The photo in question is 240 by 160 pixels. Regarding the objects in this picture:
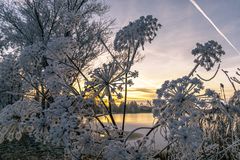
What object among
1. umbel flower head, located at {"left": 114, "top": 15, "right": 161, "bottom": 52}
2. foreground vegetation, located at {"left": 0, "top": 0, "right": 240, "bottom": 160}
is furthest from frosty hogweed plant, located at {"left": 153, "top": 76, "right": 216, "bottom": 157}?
umbel flower head, located at {"left": 114, "top": 15, "right": 161, "bottom": 52}

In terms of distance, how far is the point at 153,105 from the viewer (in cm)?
307

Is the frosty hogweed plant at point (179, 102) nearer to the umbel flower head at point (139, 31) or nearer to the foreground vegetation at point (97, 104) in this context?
the foreground vegetation at point (97, 104)

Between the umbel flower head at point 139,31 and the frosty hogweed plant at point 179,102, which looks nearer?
the frosty hogweed plant at point 179,102

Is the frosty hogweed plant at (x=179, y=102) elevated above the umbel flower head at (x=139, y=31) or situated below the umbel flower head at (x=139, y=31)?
below

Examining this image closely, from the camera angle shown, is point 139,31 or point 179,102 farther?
point 139,31

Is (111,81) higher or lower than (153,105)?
higher

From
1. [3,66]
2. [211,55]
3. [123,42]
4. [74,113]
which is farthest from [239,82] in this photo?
[3,66]

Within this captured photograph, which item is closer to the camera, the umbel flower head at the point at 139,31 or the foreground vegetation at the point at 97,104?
the foreground vegetation at the point at 97,104

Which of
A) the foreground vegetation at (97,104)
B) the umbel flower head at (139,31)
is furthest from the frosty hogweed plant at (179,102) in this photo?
the umbel flower head at (139,31)

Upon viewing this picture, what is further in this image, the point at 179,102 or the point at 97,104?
the point at 97,104

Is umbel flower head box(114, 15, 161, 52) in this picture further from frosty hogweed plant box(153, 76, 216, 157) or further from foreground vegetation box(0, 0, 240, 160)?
frosty hogweed plant box(153, 76, 216, 157)

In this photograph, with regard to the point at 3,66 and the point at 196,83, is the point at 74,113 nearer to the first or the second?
the point at 196,83

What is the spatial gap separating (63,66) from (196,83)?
1.70 m

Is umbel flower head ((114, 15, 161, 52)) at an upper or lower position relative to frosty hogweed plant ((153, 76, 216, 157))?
upper
